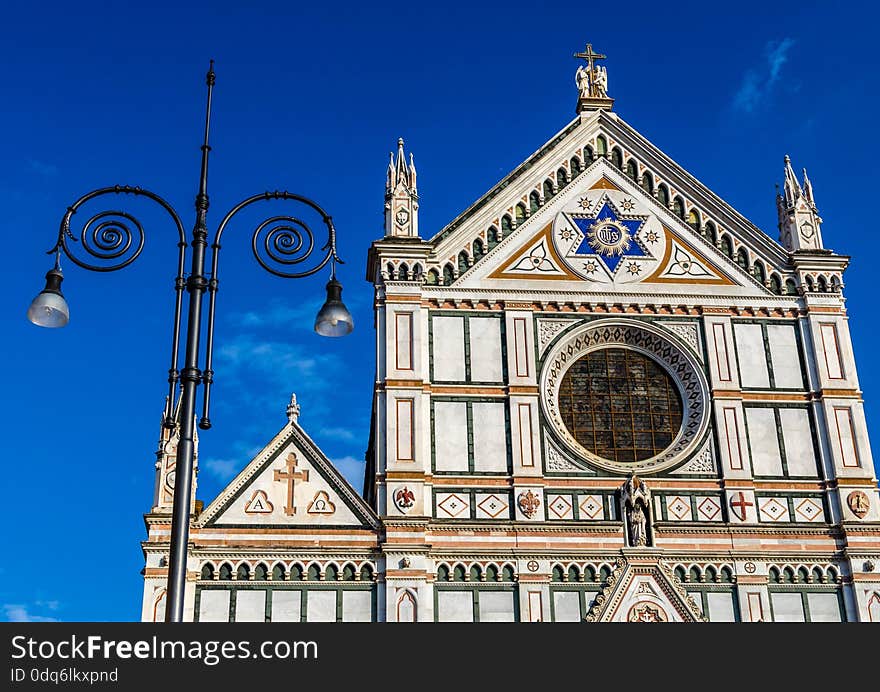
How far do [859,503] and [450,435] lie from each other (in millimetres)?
9269

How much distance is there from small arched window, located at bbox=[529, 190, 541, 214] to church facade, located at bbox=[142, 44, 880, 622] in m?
0.11

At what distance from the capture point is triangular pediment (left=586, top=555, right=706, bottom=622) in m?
26.7

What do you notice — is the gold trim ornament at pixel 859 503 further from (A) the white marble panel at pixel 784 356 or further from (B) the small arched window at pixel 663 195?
(B) the small arched window at pixel 663 195

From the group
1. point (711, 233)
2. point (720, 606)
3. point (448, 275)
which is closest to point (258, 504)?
point (448, 275)

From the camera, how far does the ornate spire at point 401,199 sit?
30.8 m

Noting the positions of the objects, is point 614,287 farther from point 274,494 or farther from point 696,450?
point 274,494

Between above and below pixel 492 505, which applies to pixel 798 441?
above

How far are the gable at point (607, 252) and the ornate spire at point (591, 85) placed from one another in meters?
2.25

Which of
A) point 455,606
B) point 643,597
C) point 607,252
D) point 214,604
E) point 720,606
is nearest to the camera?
point 214,604

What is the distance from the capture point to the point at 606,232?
3131 cm

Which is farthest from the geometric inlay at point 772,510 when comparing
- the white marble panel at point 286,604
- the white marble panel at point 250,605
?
the white marble panel at point 250,605

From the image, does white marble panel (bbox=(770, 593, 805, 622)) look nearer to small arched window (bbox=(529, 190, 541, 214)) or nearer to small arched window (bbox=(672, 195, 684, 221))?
small arched window (bbox=(672, 195, 684, 221))

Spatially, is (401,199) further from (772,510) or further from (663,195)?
(772,510)

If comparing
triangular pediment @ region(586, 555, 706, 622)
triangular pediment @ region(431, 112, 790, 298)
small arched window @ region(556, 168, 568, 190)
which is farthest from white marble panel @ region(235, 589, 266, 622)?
small arched window @ region(556, 168, 568, 190)
